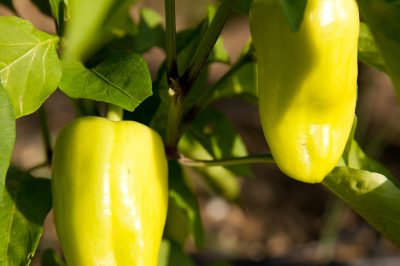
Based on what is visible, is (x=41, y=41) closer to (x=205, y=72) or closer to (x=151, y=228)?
(x=151, y=228)

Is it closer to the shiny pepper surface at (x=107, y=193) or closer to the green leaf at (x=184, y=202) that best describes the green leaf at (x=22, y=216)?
the shiny pepper surface at (x=107, y=193)

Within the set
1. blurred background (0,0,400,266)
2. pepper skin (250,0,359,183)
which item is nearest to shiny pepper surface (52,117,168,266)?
pepper skin (250,0,359,183)

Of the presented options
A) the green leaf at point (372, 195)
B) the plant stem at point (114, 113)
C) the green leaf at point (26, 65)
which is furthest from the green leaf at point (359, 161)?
the green leaf at point (26, 65)

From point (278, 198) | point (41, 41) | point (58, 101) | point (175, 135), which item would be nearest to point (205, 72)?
point (175, 135)

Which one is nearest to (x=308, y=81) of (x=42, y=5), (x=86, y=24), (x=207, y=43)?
(x=207, y=43)

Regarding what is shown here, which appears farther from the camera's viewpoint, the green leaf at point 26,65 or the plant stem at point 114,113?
the plant stem at point 114,113

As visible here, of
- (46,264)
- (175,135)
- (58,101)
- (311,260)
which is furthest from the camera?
(58,101)
